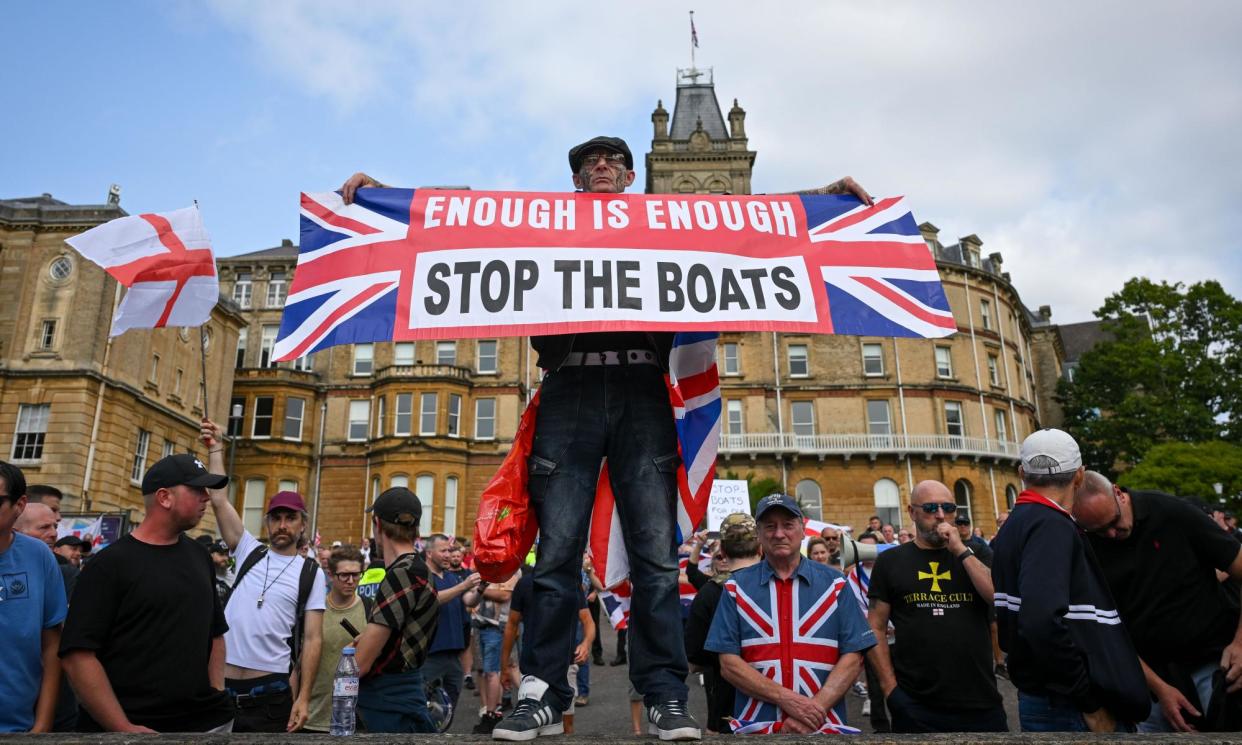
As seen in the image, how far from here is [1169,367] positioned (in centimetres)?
4162

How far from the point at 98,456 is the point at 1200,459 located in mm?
45901

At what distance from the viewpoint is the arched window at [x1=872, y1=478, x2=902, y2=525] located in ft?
137

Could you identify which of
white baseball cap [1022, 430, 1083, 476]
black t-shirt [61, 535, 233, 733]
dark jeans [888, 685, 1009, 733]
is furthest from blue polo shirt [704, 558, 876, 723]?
black t-shirt [61, 535, 233, 733]

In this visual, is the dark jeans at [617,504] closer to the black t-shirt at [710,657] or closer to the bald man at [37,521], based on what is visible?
the black t-shirt at [710,657]

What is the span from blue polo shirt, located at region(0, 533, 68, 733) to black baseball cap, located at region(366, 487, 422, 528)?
5.35 feet

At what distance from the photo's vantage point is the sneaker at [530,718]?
3.23 m

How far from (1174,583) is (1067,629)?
3.27 feet

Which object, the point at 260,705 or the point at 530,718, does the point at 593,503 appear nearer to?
the point at 530,718

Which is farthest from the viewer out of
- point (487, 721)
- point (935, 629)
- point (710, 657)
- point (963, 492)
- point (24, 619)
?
Answer: point (963, 492)

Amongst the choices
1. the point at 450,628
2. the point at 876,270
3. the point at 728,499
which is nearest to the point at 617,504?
the point at 876,270

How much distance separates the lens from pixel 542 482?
3.77 m

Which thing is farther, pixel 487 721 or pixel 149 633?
pixel 487 721

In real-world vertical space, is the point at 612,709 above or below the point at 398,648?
below

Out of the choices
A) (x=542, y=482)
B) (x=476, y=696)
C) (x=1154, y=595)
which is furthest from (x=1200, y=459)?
(x=542, y=482)
